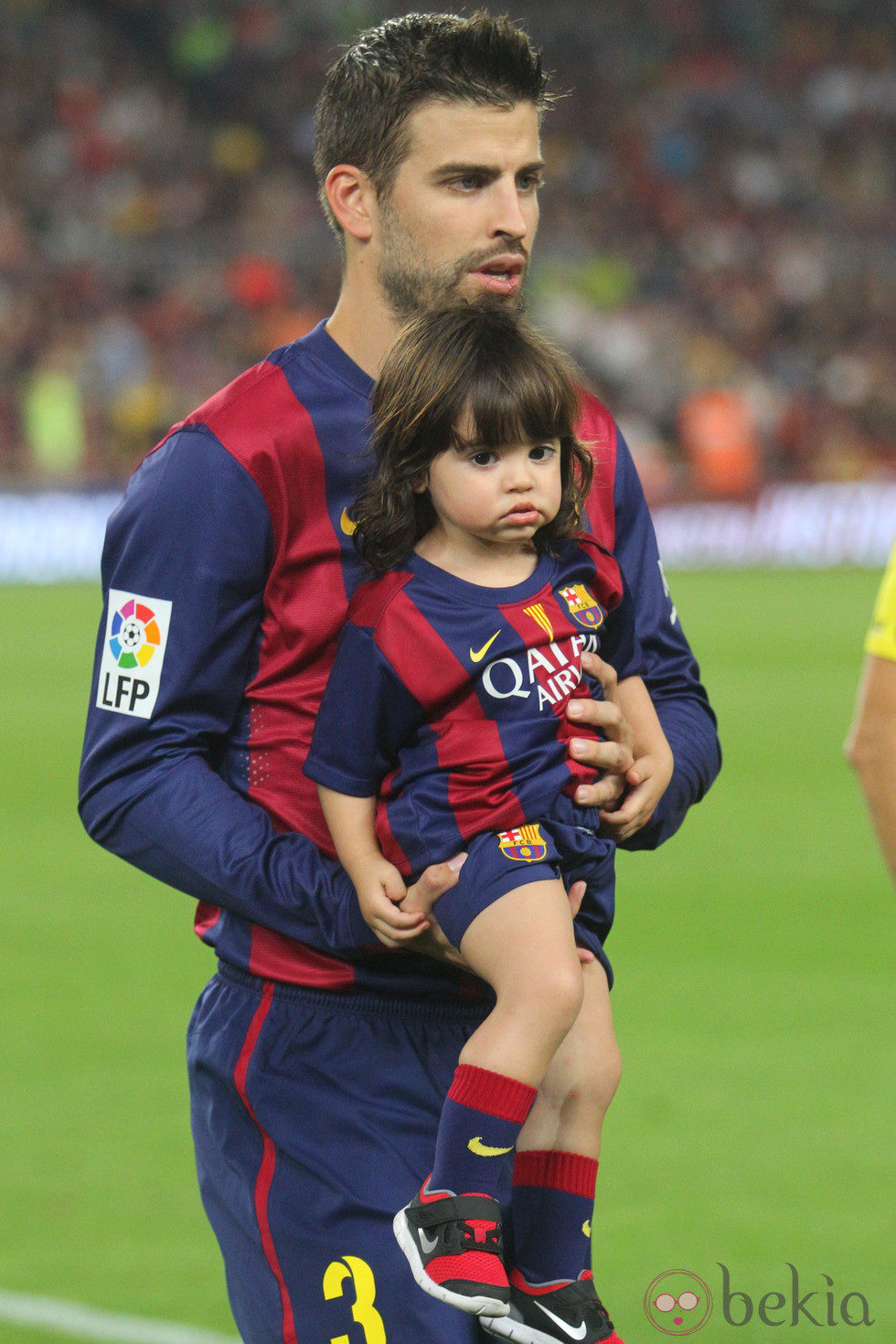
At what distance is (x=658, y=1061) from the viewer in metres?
5.39

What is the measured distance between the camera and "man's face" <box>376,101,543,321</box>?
8.28 feet

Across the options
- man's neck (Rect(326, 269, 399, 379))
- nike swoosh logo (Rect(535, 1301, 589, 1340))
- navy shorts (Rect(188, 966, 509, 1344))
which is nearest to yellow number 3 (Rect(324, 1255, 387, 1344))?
navy shorts (Rect(188, 966, 509, 1344))

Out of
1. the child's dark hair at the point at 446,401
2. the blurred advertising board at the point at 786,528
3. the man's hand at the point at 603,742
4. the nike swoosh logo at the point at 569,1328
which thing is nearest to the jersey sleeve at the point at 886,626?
the man's hand at the point at 603,742

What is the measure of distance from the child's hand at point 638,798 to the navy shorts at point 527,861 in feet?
0.09

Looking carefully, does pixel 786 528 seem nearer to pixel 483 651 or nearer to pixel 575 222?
pixel 575 222

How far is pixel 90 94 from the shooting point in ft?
70.6

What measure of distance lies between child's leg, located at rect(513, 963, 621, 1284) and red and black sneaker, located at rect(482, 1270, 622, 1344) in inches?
0.7

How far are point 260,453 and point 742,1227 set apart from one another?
101 inches

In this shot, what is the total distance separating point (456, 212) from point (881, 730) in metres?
0.89

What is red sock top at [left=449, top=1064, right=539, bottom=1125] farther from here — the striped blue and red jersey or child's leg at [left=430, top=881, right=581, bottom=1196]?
the striped blue and red jersey

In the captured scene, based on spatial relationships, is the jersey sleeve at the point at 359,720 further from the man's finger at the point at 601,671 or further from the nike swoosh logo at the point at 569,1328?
the nike swoosh logo at the point at 569,1328

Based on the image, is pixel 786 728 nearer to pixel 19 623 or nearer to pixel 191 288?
pixel 19 623

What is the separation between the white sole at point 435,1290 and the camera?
86.4 inches

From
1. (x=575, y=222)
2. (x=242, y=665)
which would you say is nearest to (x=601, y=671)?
(x=242, y=665)
